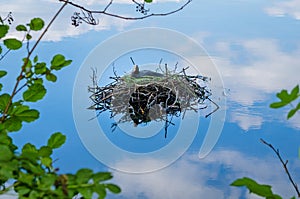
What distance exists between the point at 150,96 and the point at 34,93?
52.5 inches

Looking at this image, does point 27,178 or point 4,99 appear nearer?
point 27,178

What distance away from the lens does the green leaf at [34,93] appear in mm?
473

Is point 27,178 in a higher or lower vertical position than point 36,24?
lower

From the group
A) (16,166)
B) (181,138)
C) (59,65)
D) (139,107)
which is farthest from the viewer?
(139,107)

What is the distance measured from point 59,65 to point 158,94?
1.35 metres

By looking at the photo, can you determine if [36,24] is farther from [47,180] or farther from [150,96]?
[150,96]

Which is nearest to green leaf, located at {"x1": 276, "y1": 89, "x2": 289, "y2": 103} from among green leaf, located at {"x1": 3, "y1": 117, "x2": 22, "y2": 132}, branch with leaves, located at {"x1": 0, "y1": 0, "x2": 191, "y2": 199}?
branch with leaves, located at {"x1": 0, "y1": 0, "x2": 191, "y2": 199}

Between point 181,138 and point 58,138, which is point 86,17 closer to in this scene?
point 58,138

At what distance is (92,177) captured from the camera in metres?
0.35

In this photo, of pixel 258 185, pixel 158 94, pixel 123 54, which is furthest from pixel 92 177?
pixel 158 94

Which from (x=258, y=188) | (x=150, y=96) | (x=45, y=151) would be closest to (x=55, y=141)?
(x=45, y=151)

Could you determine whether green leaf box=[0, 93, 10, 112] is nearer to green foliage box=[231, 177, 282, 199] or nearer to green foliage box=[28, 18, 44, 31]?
green foliage box=[28, 18, 44, 31]

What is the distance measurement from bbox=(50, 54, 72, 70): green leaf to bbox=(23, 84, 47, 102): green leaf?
0.09 feet

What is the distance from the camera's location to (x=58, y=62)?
49cm
